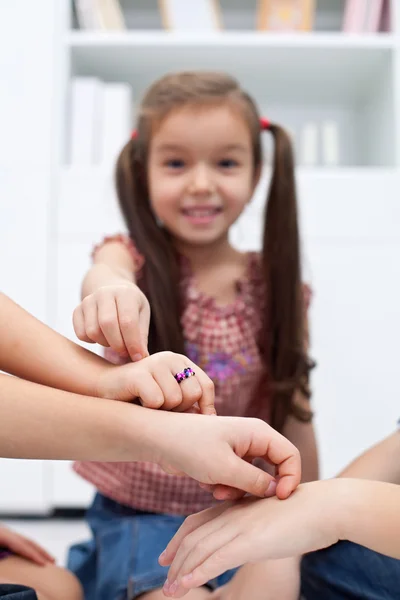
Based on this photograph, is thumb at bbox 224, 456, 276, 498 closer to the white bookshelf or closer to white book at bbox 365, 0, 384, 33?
the white bookshelf

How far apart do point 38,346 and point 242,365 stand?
21cm

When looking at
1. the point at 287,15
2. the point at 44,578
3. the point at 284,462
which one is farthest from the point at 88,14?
the point at 284,462

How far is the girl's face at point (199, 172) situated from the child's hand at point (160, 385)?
0.23 metres

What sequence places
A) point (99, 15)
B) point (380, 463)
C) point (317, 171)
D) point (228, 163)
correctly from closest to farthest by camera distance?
point (380, 463) → point (228, 163) → point (317, 171) → point (99, 15)

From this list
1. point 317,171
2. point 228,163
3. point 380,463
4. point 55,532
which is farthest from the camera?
point 317,171

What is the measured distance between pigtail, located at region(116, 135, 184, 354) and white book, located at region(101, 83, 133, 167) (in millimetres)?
623

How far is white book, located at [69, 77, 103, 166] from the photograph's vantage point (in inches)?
54.1

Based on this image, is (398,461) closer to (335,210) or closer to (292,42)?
(335,210)

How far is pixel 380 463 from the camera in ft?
1.62

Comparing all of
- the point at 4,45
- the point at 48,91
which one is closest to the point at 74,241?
the point at 48,91

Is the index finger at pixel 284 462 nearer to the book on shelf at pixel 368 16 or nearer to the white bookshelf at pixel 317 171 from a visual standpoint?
the white bookshelf at pixel 317 171

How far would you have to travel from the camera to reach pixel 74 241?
3.94ft

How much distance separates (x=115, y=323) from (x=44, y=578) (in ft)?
1.18

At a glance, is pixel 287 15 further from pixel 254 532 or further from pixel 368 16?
pixel 254 532
